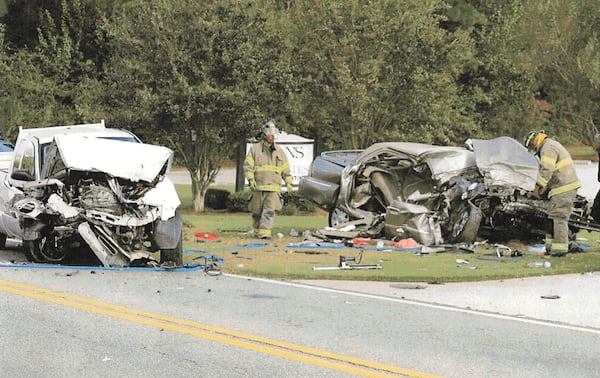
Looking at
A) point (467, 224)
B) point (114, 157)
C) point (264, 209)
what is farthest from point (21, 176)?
point (467, 224)

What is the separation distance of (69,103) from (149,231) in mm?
23425

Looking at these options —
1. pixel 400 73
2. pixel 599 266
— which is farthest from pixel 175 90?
pixel 599 266

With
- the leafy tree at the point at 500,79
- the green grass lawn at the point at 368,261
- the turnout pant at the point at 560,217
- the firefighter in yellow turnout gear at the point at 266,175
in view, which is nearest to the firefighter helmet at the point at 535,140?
the turnout pant at the point at 560,217

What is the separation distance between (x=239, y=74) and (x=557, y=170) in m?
13.4

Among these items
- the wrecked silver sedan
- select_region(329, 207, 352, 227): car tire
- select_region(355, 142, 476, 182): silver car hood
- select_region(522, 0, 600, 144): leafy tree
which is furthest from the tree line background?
select_region(355, 142, 476, 182): silver car hood

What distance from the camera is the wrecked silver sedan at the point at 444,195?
1623 centimetres

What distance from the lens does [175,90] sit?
2656 cm

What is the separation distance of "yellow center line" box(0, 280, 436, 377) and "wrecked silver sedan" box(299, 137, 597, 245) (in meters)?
7.40

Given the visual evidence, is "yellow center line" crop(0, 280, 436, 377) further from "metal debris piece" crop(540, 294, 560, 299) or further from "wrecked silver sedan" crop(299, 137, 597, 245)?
"wrecked silver sedan" crop(299, 137, 597, 245)

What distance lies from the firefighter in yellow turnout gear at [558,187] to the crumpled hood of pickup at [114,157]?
5566 millimetres

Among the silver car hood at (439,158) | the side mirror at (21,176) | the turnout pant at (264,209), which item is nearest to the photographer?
the side mirror at (21,176)

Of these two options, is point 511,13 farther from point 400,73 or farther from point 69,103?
point 69,103

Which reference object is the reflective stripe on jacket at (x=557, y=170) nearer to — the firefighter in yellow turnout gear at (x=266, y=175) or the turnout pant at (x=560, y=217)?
the turnout pant at (x=560, y=217)

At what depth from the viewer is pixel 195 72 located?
2678cm
